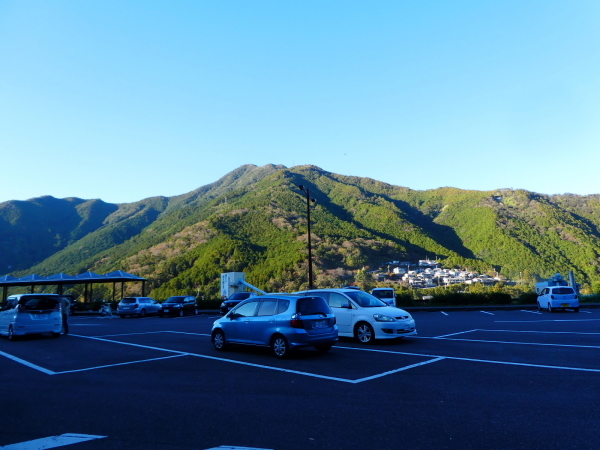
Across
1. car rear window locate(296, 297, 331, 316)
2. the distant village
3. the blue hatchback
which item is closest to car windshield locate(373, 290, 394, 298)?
the blue hatchback

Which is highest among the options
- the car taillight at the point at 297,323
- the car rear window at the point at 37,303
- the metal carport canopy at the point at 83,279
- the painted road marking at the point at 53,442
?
the metal carport canopy at the point at 83,279

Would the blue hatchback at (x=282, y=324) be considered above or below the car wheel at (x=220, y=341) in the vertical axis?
above

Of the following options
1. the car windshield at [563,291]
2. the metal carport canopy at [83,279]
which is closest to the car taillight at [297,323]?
the car windshield at [563,291]

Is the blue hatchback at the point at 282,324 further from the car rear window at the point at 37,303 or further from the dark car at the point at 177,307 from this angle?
the dark car at the point at 177,307

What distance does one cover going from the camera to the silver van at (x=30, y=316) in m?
14.8

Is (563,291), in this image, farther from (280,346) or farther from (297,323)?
(280,346)

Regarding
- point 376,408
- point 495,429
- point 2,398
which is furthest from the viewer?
point 2,398

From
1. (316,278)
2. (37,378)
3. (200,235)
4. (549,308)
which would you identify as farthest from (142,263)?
(37,378)

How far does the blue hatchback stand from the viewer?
9781 mm

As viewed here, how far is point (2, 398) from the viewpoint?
21.8 ft

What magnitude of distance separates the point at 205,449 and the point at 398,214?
115 meters

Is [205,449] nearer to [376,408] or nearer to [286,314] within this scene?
[376,408]

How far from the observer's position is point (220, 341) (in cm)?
1132

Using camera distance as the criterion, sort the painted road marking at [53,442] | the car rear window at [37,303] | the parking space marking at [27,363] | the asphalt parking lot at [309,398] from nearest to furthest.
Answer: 1. the painted road marking at [53,442]
2. the asphalt parking lot at [309,398]
3. the parking space marking at [27,363]
4. the car rear window at [37,303]
